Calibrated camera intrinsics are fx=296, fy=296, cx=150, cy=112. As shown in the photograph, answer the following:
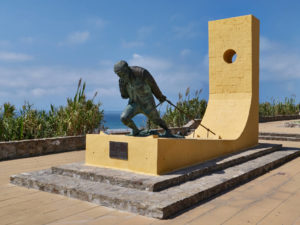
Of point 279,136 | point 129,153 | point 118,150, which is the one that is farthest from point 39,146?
point 279,136

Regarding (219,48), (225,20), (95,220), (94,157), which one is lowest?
(95,220)

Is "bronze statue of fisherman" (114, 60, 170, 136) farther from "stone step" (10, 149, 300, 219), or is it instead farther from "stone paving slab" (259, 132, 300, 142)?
"stone paving slab" (259, 132, 300, 142)

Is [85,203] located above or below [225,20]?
below

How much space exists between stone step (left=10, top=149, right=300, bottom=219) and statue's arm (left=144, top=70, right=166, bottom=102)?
52.1 inches

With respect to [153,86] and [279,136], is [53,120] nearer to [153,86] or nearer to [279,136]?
[153,86]

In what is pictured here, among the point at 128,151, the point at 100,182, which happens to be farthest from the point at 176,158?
the point at 100,182

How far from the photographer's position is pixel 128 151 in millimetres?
3938

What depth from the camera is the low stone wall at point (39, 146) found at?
5777 mm

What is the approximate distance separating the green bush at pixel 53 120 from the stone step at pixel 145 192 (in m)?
2.60

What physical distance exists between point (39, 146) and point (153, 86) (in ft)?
10.6

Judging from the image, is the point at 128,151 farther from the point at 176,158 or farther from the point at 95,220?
the point at 95,220

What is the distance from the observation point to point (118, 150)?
4.04 m

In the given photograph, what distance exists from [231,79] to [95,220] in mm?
4817

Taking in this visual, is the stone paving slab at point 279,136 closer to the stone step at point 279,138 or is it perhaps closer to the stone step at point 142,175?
the stone step at point 279,138
